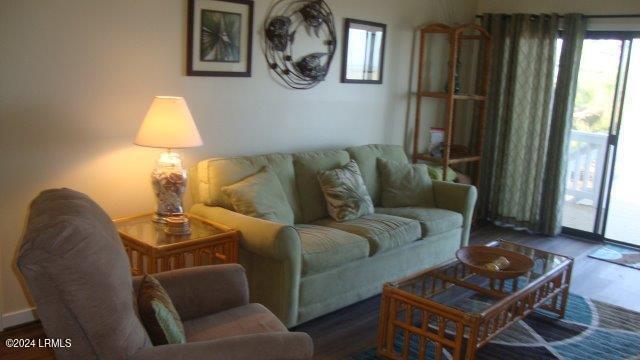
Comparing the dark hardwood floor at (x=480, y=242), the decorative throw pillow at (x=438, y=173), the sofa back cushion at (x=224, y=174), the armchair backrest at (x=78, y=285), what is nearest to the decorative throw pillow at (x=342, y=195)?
the sofa back cushion at (x=224, y=174)

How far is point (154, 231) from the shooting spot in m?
2.98

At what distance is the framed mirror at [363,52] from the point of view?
14.5ft

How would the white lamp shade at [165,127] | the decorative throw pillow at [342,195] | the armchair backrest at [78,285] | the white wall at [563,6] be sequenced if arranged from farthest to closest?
the white wall at [563,6] < the decorative throw pillow at [342,195] < the white lamp shade at [165,127] < the armchair backrest at [78,285]

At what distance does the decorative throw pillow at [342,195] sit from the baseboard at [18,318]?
186 cm

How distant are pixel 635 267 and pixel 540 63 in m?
1.94

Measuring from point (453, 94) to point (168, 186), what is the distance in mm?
2906

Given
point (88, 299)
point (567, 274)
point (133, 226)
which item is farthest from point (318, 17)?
point (88, 299)

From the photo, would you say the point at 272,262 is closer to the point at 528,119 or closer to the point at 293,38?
the point at 293,38

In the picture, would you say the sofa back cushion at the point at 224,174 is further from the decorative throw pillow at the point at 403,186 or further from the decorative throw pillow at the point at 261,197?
the decorative throw pillow at the point at 403,186

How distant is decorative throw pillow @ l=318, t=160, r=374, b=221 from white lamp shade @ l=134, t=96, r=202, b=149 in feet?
3.72

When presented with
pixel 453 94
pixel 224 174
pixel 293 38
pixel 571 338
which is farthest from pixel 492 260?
pixel 453 94

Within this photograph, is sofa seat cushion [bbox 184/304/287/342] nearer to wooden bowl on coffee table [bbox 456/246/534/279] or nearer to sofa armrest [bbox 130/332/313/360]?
sofa armrest [bbox 130/332/313/360]

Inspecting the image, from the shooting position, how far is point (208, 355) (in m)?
1.74

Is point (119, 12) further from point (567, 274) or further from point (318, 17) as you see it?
point (567, 274)
